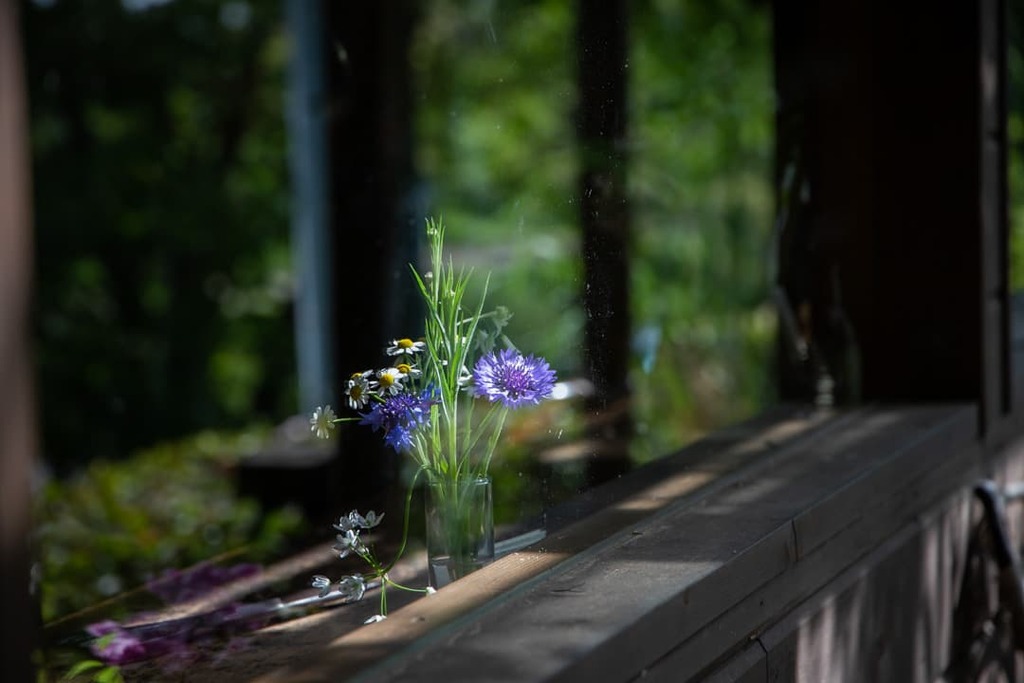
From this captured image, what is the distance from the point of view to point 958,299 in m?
2.93

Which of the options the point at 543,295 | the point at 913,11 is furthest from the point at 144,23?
the point at 543,295

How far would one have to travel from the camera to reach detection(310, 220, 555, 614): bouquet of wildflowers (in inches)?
59.1

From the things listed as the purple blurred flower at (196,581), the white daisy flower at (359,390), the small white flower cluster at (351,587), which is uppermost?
the white daisy flower at (359,390)

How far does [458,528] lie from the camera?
5.06 ft

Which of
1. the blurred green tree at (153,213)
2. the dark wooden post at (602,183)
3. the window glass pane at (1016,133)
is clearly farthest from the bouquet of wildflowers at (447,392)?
the blurred green tree at (153,213)

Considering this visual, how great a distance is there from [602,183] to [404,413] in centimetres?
63

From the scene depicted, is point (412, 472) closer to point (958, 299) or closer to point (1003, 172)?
point (958, 299)

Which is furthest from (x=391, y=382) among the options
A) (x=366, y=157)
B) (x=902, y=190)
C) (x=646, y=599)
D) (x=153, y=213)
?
(x=153, y=213)

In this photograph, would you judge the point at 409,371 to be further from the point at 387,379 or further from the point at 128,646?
the point at 128,646

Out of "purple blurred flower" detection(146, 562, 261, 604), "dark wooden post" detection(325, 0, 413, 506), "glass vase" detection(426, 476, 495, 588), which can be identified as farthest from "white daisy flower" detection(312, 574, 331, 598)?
"dark wooden post" detection(325, 0, 413, 506)

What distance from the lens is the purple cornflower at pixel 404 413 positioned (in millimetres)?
1490

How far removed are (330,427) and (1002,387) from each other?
2.16 metres

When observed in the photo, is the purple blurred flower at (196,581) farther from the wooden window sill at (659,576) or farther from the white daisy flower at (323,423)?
the white daisy flower at (323,423)

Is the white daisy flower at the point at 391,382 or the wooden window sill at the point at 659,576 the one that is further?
the white daisy flower at the point at 391,382
